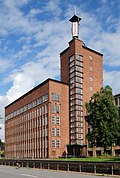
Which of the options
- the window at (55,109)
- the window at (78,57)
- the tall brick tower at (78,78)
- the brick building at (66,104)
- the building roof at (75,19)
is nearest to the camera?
the brick building at (66,104)

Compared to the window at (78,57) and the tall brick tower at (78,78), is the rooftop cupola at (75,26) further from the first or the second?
the window at (78,57)

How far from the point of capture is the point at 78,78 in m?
106

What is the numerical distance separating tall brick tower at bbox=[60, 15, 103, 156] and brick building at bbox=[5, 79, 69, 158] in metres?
2.77

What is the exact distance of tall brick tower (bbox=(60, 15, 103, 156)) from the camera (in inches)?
4055

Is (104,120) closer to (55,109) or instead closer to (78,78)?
(55,109)

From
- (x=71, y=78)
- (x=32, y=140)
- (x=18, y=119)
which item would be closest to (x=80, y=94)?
(x=71, y=78)

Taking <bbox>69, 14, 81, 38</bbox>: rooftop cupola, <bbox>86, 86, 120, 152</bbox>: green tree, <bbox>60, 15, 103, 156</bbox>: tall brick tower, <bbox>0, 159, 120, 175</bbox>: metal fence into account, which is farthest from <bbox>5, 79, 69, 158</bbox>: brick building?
<bbox>0, 159, 120, 175</bbox>: metal fence

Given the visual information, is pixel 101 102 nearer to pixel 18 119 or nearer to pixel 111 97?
pixel 111 97

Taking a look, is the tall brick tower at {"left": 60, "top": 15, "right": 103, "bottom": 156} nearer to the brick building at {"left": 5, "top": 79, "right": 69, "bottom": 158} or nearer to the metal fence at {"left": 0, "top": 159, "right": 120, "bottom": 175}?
the brick building at {"left": 5, "top": 79, "right": 69, "bottom": 158}

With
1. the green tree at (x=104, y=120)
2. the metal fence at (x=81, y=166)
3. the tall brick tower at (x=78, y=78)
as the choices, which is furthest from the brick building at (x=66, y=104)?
the metal fence at (x=81, y=166)

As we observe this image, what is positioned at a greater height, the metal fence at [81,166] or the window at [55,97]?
the window at [55,97]

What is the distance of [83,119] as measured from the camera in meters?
106

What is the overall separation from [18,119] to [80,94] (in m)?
37.4

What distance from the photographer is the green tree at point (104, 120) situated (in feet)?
212
